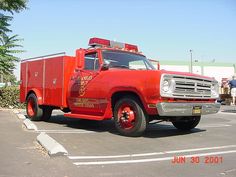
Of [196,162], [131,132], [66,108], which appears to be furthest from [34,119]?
[196,162]

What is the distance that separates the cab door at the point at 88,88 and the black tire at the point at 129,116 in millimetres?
770

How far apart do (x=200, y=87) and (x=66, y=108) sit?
4.22 m

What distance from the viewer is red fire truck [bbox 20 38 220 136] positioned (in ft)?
29.0

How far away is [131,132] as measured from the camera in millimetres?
9305

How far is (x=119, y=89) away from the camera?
9.53m

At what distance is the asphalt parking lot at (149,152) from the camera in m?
5.97

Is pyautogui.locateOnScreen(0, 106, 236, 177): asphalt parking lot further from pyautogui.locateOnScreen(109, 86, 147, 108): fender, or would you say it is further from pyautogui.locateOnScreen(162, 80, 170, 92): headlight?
pyautogui.locateOnScreen(162, 80, 170, 92): headlight

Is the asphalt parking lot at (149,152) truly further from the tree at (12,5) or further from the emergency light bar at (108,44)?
the tree at (12,5)

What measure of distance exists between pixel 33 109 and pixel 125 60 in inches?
166

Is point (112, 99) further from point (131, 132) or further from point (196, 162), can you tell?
point (196, 162)

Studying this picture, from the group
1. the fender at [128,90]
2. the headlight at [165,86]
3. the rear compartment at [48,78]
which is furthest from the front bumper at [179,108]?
the rear compartment at [48,78]
